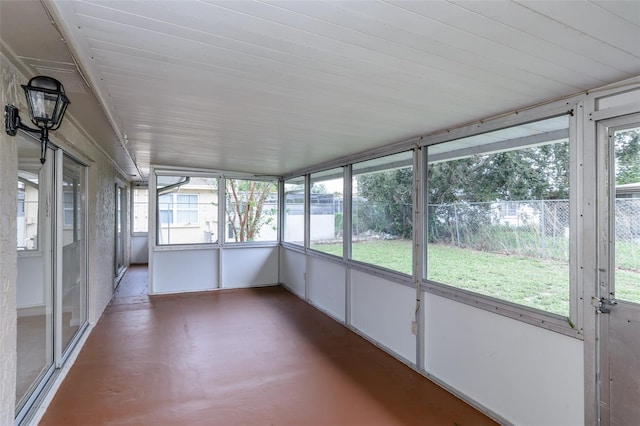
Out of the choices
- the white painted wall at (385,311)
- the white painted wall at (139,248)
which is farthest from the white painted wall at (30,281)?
the white painted wall at (139,248)

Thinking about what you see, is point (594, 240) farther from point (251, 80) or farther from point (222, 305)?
point (222, 305)

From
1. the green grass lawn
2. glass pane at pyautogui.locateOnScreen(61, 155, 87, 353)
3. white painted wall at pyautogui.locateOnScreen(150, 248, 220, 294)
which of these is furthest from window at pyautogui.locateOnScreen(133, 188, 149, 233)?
the green grass lawn

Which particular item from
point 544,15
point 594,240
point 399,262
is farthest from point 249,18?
point 399,262

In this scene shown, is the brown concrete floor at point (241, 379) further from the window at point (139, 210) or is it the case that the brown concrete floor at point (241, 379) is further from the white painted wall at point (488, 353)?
the window at point (139, 210)

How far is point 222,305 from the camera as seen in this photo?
16.6 feet

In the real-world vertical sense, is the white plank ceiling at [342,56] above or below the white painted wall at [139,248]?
above

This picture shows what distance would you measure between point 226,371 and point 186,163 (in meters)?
3.49

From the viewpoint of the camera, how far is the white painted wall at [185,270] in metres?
5.70

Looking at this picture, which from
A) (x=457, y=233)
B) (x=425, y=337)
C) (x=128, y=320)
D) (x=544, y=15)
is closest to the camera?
(x=544, y=15)

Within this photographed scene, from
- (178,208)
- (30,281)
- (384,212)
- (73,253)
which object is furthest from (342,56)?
(178,208)

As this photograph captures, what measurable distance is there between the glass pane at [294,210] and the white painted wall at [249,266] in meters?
0.56

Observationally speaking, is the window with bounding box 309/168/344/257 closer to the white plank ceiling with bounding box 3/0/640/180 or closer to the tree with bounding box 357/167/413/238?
the tree with bounding box 357/167/413/238

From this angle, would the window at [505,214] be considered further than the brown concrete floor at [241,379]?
No

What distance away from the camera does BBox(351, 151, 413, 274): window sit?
331 centimetres
